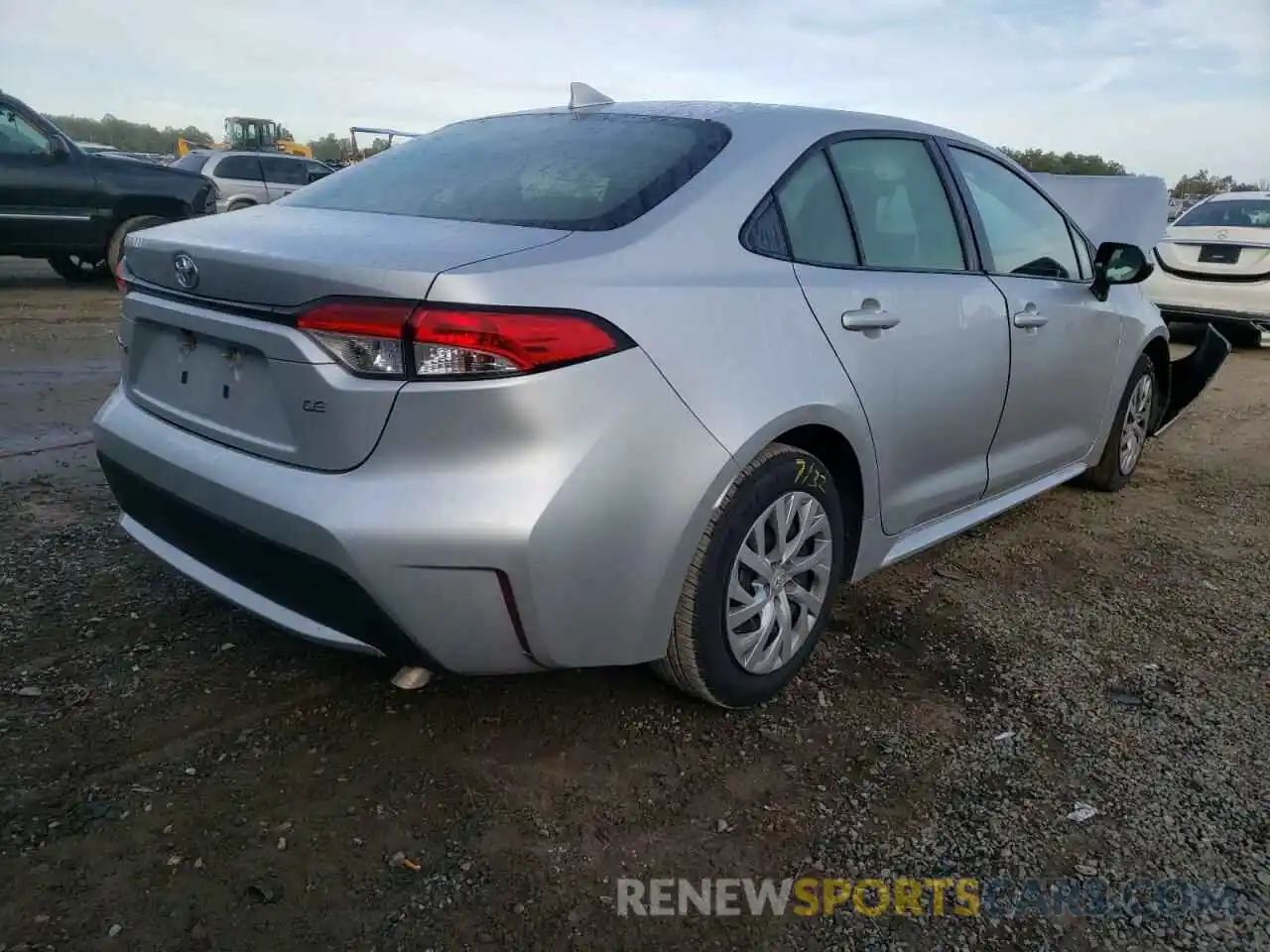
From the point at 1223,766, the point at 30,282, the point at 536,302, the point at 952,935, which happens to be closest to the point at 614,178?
the point at 536,302

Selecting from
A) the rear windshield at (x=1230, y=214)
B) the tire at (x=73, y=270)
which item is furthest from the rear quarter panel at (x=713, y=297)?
the tire at (x=73, y=270)

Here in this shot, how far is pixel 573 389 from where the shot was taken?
6.70ft

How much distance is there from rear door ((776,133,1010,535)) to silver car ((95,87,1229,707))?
1cm

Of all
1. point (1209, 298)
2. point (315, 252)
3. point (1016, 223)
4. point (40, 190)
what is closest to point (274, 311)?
point (315, 252)

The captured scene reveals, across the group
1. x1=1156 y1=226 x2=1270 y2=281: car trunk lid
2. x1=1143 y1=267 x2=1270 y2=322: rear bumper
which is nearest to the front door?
x1=1143 y1=267 x2=1270 y2=322: rear bumper

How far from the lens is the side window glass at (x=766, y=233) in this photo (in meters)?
2.51

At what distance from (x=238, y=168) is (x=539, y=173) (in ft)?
57.7

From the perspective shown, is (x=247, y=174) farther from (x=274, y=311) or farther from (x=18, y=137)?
(x=274, y=311)

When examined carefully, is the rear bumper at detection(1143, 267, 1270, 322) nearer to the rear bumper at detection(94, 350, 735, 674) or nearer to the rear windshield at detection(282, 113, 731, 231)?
the rear windshield at detection(282, 113, 731, 231)

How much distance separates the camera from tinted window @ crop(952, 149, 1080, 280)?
11.4 feet

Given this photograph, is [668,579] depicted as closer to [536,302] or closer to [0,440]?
[536,302]

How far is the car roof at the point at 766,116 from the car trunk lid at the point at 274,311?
816 millimetres

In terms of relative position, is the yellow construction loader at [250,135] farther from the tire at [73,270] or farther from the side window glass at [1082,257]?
the side window glass at [1082,257]

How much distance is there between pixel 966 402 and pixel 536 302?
1.70 m
